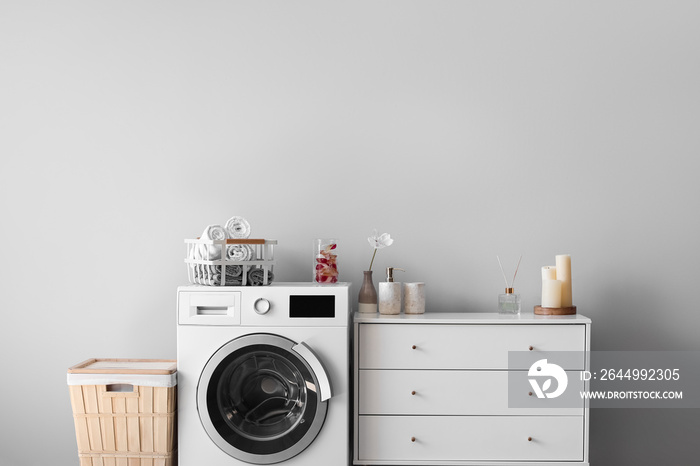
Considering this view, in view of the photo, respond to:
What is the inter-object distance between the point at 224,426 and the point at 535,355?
1.24 m

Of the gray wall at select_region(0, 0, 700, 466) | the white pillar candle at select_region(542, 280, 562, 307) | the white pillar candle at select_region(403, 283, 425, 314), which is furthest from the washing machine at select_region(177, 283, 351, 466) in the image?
the white pillar candle at select_region(542, 280, 562, 307)

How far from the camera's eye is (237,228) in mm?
2592

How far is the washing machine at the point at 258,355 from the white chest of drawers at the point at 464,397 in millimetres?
123

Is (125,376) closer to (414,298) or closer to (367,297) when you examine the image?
(367,297)

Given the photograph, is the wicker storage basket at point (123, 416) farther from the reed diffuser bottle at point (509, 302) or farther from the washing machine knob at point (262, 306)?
the reed diffuser bottle at point (509, 302)

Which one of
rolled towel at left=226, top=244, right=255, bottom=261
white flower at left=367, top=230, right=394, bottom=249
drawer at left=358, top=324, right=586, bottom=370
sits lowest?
drawer at left=358, top=324, right=586, bottom=370

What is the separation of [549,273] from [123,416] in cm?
179

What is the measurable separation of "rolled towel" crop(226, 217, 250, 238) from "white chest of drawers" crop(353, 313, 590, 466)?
1.85 ft

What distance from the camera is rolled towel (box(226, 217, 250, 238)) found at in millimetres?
2578

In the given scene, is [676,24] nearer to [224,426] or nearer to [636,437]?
[636,437]

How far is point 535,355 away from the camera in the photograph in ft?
8.31

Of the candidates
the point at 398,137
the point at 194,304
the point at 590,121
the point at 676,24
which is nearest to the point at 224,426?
the point at 194,304

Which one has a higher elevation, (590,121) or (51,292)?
(590,121)

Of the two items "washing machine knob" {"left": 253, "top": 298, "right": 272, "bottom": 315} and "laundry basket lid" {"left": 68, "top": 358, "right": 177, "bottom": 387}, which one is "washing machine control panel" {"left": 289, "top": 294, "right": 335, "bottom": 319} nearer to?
"washing machine knob" {"left": 253, "top": 298, "right": 272, "bottom": 315}
